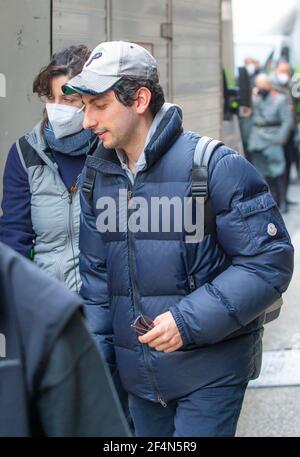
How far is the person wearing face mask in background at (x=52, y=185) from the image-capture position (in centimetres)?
344

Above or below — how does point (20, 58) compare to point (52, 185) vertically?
above

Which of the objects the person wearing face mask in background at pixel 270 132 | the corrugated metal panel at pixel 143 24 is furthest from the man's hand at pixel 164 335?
the person wearing face mask in background at pixel 270 132

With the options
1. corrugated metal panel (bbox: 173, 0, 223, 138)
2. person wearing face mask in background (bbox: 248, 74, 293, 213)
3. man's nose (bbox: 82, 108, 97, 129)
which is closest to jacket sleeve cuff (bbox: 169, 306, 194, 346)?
man's nose (bbox: 82, 108, 97, 129)

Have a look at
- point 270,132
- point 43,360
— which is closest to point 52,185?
point 43,360

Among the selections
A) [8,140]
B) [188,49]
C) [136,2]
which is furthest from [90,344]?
[188,49]

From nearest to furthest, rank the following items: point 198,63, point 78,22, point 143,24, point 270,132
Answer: point 78,22 < point 143,24 < point 198,63 < point 270,132

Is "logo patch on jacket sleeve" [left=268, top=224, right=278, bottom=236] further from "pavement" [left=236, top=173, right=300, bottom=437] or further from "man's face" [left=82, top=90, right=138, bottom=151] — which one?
"pavement" [left=236, top=173, right=300, bottom=437]

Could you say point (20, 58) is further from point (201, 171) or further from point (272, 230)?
point (272, 230)

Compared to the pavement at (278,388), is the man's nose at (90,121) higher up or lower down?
higher up

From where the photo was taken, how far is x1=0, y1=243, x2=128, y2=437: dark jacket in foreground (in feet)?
4.54

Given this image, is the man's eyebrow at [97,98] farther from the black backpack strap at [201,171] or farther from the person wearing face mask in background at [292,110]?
the person wearing face mask in background at [292,110]

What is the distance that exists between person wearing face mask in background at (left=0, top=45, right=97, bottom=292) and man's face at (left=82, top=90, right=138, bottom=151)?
55cm

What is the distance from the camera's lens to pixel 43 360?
4.55 feet

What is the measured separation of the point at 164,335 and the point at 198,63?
4.12 meters
